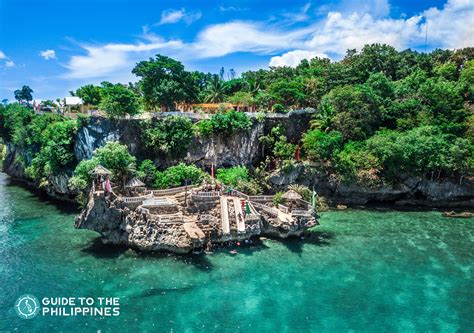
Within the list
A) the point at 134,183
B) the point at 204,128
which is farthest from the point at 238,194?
the point at 204,128

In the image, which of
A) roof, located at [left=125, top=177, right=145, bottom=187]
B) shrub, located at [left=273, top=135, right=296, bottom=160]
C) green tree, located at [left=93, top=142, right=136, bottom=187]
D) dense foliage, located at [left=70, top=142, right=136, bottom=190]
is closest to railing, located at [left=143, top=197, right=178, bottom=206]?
roof, located at [left=125, top=177, right=145, bottom=187]

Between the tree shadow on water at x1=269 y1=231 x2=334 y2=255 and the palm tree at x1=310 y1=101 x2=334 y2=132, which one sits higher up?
the palm tree at x1=310 y1=101 x2=334 y2=132

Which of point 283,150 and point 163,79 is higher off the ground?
point 163,79

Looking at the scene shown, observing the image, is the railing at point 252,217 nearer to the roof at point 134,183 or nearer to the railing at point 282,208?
the railing at point 282,208

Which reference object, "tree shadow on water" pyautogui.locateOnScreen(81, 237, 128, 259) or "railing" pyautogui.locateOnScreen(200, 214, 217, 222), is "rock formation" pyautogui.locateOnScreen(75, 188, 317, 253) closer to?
"railing" pyautogui.locateOnScreen(200, 214, 217, 222)

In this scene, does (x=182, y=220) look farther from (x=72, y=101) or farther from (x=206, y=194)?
(x=72, y=101)

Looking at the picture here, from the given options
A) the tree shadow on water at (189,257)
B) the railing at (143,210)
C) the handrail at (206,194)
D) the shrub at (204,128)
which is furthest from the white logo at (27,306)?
the shrub at (204,128)

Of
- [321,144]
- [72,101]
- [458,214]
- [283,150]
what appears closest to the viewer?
[458,214]

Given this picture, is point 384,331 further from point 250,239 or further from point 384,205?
point 384,205
